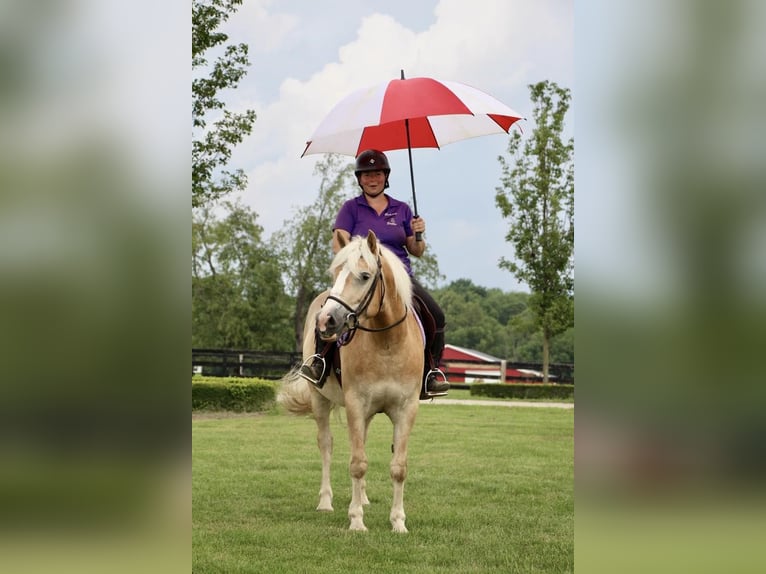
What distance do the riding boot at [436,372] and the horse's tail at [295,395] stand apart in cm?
156

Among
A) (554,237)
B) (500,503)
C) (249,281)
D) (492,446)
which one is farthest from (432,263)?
(500,503)

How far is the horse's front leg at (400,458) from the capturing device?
24.2 feet

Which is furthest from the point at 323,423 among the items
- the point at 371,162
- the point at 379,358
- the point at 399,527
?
the point at 371,162

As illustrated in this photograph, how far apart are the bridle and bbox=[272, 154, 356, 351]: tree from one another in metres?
35.0

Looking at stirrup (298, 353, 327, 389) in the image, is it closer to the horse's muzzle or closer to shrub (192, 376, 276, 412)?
the horse's muzzle

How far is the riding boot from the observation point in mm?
8125

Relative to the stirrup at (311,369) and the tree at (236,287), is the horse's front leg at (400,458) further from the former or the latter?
the tree at (236,287)

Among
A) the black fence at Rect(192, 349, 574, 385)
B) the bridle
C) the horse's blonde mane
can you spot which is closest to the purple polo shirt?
the horse's blonde mane

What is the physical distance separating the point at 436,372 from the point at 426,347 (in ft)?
0.90

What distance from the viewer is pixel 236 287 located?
41.8m

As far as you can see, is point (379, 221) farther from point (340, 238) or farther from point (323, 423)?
point (323, 423)
